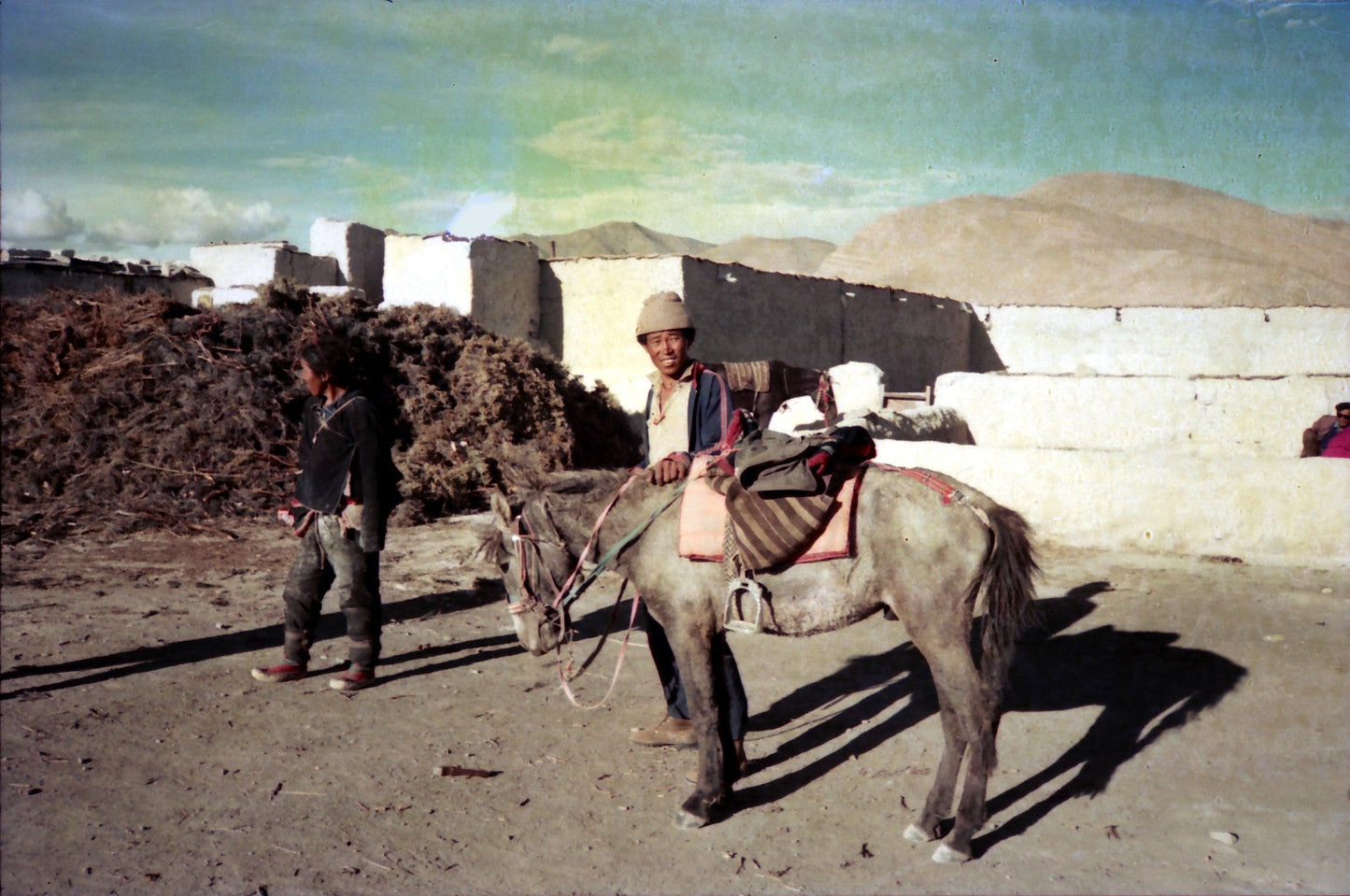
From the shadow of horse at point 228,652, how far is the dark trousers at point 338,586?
350 mm

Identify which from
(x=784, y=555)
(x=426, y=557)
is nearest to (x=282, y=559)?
(x=426, y=557)

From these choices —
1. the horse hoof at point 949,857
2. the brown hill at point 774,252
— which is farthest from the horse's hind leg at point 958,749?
the brown hill at point 774,252

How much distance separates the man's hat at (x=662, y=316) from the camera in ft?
13.6

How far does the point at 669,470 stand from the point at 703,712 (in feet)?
3.39

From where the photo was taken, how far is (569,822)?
3.86m

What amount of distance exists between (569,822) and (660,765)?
724mm

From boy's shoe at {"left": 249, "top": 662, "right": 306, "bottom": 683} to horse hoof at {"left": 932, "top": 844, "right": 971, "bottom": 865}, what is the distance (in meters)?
3.93

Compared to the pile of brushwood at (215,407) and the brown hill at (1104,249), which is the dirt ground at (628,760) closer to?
the pile of brushwood at (215,407)

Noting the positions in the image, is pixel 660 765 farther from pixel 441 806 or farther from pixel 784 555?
pixel 784 555

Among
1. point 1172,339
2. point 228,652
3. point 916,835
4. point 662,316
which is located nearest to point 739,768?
point 916,835

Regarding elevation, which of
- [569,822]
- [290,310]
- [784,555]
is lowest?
[569,822]

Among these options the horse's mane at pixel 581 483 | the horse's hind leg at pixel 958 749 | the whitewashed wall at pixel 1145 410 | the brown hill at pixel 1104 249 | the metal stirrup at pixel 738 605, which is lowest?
the horse's hind leg at pixel 958 749

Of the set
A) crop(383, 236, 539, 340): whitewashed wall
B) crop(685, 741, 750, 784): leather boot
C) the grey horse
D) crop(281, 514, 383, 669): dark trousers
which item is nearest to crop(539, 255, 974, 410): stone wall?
crop(383, 236, 539, 340): whitewashed wall

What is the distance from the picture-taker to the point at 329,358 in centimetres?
537
